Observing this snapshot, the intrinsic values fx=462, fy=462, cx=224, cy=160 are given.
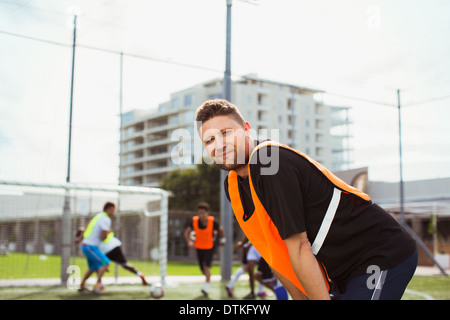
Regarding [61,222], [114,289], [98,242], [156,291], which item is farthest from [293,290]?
[61,222]

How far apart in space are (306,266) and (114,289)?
992 centimetres

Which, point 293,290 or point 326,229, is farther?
point 293,290

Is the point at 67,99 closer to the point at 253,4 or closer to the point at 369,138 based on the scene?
the point at 253,4

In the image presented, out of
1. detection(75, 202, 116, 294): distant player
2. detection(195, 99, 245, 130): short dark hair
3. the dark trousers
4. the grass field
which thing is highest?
detection(195, 99, 245, 130): short dark hair

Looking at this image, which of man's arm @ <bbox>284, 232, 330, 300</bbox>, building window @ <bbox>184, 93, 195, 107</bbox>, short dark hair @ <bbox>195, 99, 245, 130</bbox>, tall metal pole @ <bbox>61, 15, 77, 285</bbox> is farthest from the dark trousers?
building window @ <bbox>184, 93, 195, 107</bbox>

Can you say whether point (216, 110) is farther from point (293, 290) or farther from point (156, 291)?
point (156, 291)

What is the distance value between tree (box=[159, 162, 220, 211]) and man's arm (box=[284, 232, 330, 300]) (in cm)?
3298

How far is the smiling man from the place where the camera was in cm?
148

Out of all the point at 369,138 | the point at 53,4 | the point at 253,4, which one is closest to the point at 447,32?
the point at 253,4

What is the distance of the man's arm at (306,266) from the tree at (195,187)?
32984 mm

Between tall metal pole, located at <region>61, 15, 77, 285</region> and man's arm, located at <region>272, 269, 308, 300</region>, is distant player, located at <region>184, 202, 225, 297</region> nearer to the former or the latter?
tall metal pole, located at <region>61, 15, 77, 285</region>

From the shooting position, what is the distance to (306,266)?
1472mm

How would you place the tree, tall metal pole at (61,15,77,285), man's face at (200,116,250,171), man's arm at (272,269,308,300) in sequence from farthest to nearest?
the tree → tall metal pole at (61,15,77,285) → man's arm at (272,269,308,300) → man's face at (200,116,250,171)
